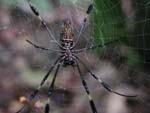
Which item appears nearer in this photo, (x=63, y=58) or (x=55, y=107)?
(x=63, y=58)

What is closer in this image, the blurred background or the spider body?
the spider body

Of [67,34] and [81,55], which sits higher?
[67,34]

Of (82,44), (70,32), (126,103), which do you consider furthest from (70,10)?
(126,103)

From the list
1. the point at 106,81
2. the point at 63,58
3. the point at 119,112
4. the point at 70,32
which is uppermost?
the point at 70,32

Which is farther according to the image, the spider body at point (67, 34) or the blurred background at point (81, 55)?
the blurred background at point (81, 55)

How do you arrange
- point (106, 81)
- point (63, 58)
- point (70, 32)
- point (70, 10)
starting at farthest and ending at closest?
point (106, 81)
point (70, 10)
point (63, 58)
point (70, 32)

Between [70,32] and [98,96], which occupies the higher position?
[70,32]

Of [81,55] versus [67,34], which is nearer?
[67,34]

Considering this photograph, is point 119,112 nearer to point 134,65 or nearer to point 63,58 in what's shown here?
point 134,65
